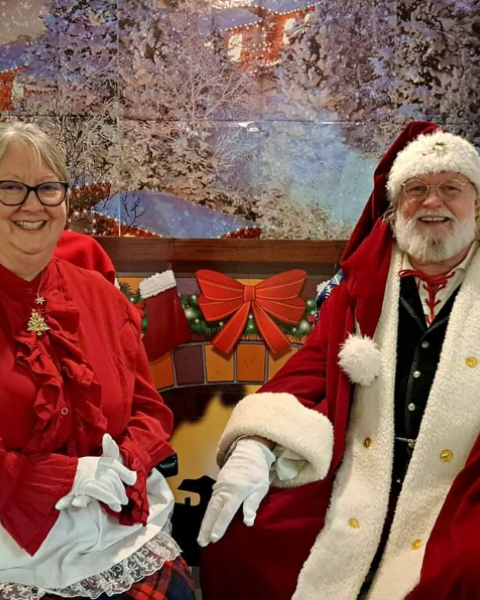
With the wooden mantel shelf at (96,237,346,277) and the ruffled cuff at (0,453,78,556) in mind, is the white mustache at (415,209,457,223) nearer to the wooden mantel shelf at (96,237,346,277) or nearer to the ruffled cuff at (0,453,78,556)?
the wooden mantel shelf at (96,237,346,277)

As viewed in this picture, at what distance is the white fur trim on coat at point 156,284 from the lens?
2.80 meters

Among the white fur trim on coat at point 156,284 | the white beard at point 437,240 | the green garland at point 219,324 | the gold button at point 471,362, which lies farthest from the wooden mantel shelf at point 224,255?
the gold button at point 471,362

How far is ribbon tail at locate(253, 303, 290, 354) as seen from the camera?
2.81 m

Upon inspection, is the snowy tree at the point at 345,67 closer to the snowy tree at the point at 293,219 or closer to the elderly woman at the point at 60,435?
A: the snowy tree at the point at 293,219

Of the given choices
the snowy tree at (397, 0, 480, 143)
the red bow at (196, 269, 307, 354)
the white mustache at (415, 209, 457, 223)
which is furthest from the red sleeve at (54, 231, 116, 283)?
the snowy tree at (397, 0, 480, 143)

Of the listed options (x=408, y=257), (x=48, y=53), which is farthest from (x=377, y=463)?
(x=48, y=53)

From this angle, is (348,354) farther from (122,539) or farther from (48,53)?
(48,53)

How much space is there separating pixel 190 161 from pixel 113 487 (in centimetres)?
182

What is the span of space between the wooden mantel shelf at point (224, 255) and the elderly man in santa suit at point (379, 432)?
657 millimetres

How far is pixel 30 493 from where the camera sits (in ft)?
4.94

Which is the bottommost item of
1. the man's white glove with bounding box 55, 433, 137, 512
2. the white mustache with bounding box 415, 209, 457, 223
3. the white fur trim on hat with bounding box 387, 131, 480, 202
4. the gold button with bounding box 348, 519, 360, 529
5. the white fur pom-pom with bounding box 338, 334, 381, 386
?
the gold button with bounding box 348, 519, 360, 529

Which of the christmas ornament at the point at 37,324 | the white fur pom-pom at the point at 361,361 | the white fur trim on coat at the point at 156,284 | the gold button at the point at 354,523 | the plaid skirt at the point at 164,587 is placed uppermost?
the christmas ornament at the point at 37,324

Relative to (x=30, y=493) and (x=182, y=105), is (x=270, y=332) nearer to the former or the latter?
(x=182, y=105)

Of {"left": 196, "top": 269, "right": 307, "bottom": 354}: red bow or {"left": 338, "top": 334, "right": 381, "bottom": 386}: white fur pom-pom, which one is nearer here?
{"left": 338, "top": 334, "right": 381, "bottom": 386}: white fur pom-pom
